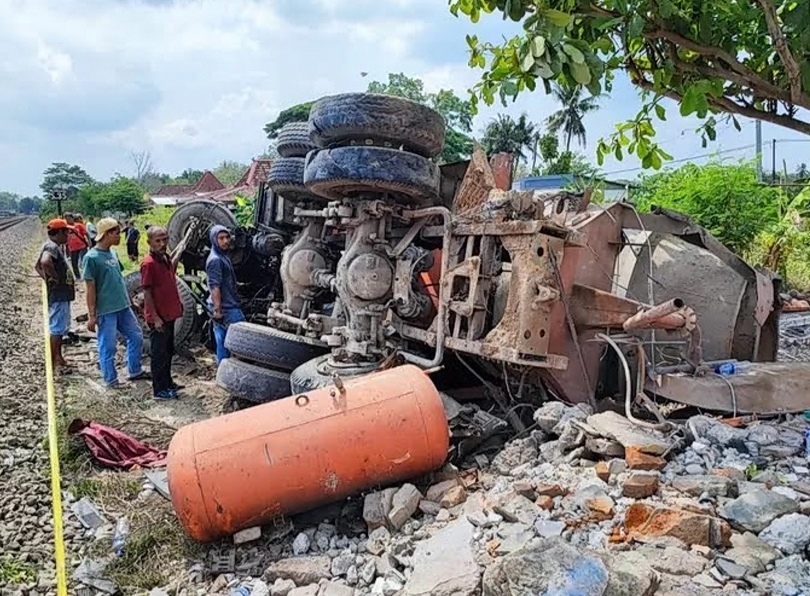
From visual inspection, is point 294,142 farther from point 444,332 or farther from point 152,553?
point 152,553

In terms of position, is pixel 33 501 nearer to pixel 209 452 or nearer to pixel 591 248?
pixel 209 452

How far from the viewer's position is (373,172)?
4.41m

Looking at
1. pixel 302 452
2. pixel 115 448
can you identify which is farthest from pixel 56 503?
pixel 302 452

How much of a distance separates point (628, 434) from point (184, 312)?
218 inches

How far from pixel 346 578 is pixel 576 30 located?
2484 mm

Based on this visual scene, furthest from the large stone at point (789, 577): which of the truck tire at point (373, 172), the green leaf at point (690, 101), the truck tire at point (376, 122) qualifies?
the truck tire at point (376, 122)

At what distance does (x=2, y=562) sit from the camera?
3.33m

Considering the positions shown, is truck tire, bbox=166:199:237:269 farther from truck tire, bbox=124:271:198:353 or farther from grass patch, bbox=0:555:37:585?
grass patch, bbox=0:555:37:585

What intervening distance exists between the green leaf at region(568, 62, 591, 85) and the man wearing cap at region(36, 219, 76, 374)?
636 cm

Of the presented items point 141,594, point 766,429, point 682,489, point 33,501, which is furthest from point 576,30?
point 33,501

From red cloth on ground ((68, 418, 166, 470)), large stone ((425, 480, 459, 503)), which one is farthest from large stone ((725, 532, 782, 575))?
red cloth on ground ((68, 418, 166, 470))

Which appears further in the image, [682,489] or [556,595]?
[682,489]

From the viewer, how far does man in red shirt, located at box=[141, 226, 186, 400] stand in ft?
20.5

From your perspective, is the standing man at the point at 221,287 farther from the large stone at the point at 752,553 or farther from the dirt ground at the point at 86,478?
the large stone at the point at 752,553
